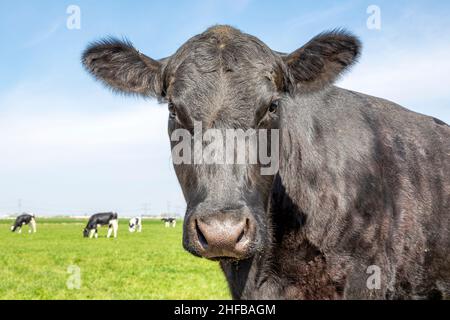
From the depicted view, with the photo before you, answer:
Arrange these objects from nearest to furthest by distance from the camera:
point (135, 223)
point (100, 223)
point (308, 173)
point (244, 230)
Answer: point (244, 230)
point (308, 173)
point (100, 223)
point (135, 223)

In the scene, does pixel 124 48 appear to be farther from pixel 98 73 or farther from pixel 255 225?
pixel 255 225

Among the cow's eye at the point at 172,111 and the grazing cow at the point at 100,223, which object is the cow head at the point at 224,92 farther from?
the grazing cow at the point at 100,223

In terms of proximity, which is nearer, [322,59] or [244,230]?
[244,230]

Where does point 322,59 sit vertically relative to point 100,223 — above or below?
above

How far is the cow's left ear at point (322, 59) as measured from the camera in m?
4.87

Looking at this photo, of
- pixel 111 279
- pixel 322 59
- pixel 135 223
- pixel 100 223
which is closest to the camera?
pixel 322 59

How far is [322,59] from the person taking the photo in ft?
16.2

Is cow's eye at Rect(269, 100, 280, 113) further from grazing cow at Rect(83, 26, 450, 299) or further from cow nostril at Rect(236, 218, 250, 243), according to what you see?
cow nostril at Rect(236, 218, 250, 243)

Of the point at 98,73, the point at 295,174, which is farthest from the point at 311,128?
the point at 98,73

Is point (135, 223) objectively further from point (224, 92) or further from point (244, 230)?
point (244, 230)

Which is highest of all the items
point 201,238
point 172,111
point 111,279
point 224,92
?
point 224,92

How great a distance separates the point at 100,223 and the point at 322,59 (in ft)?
143

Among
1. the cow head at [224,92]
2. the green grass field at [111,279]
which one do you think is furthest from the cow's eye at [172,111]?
the green grass field at [111,279]

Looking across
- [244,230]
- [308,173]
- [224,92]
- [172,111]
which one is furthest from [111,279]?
[244,230]
